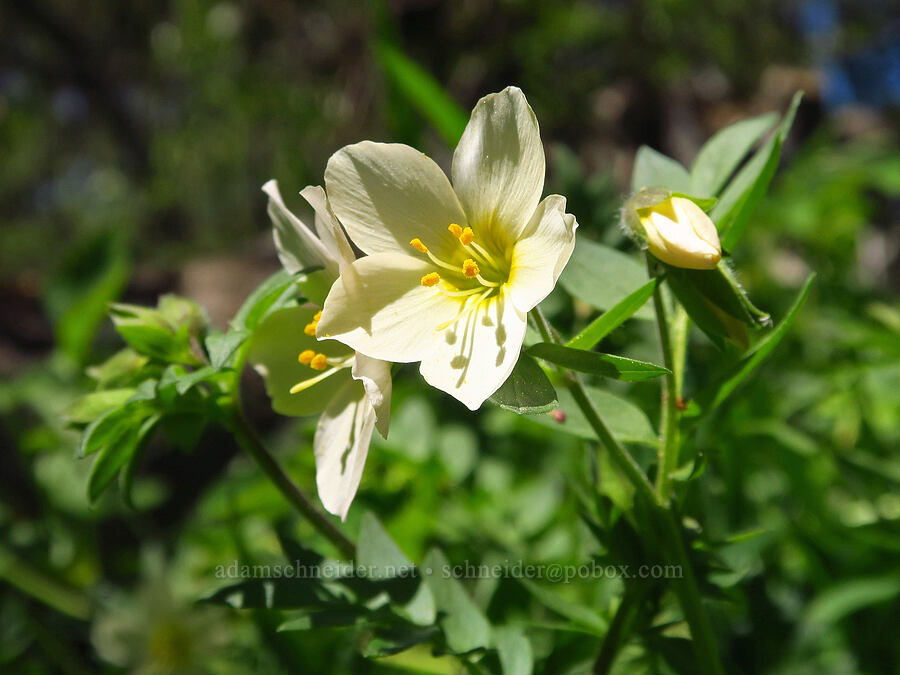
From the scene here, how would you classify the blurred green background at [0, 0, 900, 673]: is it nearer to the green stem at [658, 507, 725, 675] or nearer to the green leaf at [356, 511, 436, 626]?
the green stem at [658, 507, 725, 675]

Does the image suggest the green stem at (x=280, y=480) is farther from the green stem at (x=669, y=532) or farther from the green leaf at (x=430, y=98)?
the green leaf at (x=430, y=98)

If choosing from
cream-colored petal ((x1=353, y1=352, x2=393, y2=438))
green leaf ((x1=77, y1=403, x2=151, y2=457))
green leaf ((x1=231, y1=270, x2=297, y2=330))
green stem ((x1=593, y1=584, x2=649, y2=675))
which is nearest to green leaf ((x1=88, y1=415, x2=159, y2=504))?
green leaf ((x1=77, y1=403, x2=151, y2=457))

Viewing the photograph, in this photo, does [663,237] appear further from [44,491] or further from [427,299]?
[44,491]

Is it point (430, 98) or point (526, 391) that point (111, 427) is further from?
point (430, 98)

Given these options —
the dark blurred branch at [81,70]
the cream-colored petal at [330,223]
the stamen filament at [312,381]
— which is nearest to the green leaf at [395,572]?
the stamen filament at [312,381]

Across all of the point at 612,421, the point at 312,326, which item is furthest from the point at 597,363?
the point at 312,326
